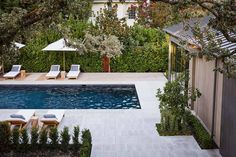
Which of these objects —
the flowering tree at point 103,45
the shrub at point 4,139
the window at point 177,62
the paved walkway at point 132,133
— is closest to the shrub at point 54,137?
the paved walkway at point 132,133

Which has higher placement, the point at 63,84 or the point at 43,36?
the point at 43,36

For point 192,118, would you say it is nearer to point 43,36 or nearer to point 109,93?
point 109,93

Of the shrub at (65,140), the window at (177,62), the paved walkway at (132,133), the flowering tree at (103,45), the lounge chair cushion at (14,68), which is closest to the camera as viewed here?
the shrub at (65,140)

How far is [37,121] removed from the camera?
16609 mm

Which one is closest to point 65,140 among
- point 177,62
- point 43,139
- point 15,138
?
point 43,139

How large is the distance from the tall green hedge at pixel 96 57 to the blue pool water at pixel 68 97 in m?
3.57

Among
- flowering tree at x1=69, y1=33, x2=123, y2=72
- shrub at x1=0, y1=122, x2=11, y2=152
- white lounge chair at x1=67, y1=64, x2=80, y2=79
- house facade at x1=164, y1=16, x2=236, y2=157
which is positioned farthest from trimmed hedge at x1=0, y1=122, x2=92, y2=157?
flowering tree at x1=69, y1=33, x2=123, y2=72

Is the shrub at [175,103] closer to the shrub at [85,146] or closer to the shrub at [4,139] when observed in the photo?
the shrub at [85,146]

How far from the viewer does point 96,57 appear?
28453 mm

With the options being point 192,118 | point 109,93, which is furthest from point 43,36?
point 192,118

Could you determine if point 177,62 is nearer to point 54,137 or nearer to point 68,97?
point 68,97

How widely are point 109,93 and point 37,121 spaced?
→ 843 cm

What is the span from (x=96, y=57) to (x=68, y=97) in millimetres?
5591

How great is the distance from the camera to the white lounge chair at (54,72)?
2658 centimetres
